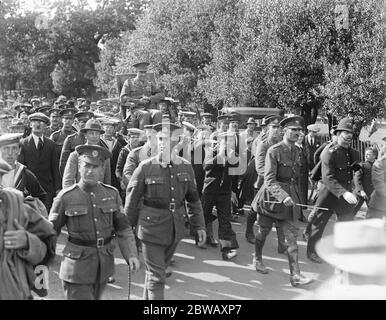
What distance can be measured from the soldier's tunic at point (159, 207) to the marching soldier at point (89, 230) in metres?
0.67

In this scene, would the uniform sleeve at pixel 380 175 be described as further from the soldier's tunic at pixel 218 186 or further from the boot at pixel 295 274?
the soldier's tunic at pixel 218 186

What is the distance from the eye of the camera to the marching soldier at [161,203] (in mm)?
5461

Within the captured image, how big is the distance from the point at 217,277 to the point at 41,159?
311 cm

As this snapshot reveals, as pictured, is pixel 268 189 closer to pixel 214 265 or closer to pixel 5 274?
pixel 214 265

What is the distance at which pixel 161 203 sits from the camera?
5602 millimetres

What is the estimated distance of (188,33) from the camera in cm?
2434

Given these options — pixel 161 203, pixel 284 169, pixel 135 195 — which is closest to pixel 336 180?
pixel 284 169

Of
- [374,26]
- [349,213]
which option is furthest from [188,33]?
[349,213]

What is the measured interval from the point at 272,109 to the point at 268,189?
10055mm

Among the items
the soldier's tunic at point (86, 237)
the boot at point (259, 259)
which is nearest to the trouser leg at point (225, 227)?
the boot at point (259, 259)

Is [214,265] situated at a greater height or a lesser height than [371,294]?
lesser

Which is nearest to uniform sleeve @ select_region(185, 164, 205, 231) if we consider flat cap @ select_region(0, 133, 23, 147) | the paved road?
the paved road

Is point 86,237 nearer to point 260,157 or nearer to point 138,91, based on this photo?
point 260,157

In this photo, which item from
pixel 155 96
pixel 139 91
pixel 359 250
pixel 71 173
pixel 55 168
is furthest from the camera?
pixel 139 91
